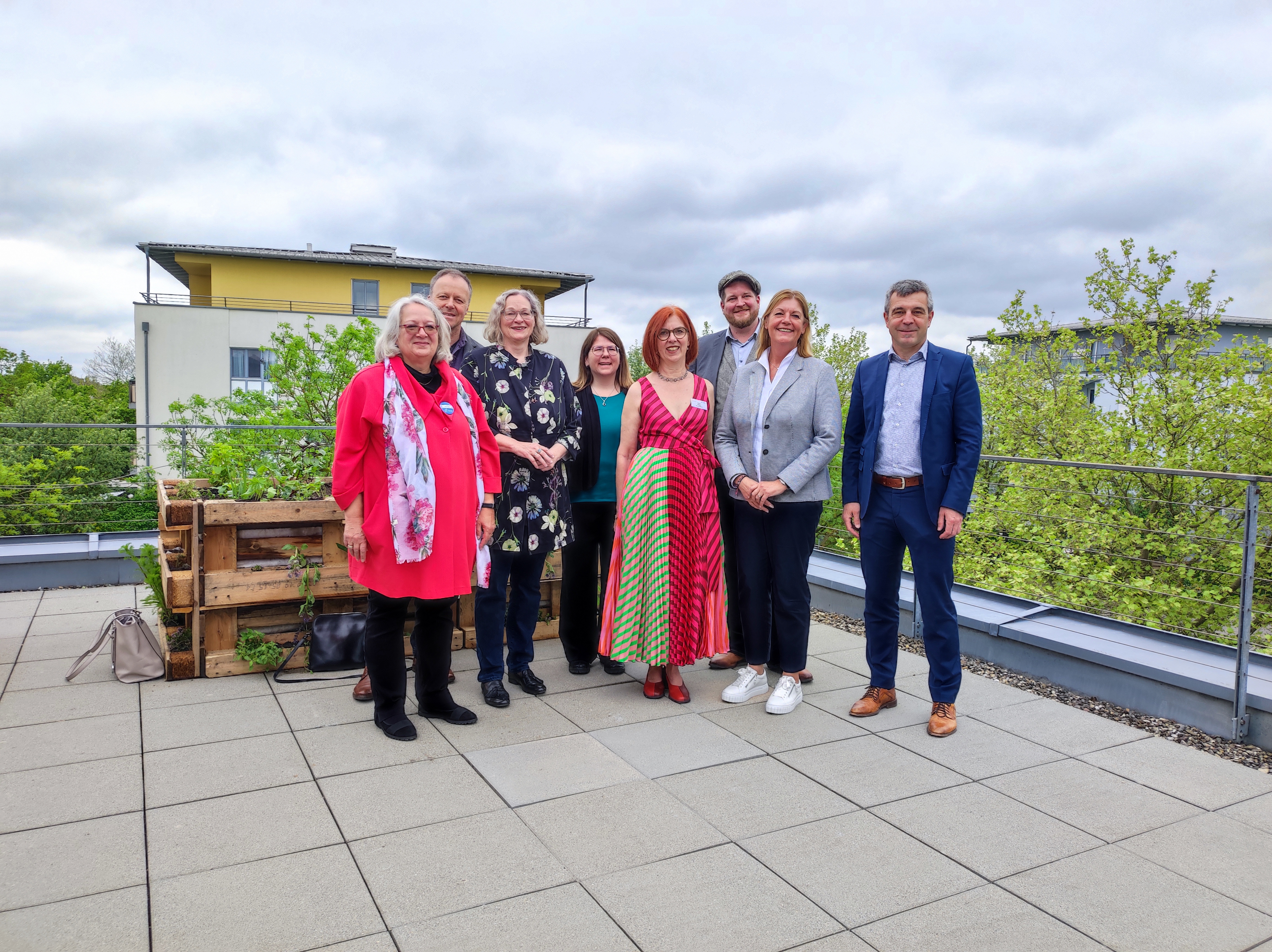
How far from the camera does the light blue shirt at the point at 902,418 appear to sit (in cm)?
350

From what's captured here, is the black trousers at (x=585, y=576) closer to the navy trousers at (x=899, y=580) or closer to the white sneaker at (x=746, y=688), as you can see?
the white sneaker at (x=746, y=688)

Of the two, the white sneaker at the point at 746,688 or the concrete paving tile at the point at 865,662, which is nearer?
the white sneaker at the point at 746,688

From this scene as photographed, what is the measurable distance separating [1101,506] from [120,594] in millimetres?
9025

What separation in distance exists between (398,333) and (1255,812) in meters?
3.54

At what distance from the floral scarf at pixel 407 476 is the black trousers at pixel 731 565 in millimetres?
1441

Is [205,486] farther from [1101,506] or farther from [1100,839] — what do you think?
[1101,506]

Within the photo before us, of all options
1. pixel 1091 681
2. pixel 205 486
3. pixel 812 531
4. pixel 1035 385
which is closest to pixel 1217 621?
pixel 1035 385

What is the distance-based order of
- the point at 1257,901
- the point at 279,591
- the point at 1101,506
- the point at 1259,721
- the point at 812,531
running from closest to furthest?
the point at 1257,901 → the point at 1259,721 → the point at 812,531 → the point at 279,591 → the point at 1101,506

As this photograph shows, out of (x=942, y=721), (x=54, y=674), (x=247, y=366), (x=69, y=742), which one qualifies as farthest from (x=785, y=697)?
(x=247, y=366)

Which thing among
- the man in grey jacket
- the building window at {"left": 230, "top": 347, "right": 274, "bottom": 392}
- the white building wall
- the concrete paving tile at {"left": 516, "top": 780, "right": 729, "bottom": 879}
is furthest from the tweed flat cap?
the building window at {"left": 230, "top": 347, "right": 274, "bottom": 392}

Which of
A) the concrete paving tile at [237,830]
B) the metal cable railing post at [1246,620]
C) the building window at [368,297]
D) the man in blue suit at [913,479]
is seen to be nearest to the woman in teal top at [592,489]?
the man in blue suit at [913,479]

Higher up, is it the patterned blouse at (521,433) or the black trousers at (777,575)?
the patterned blouse at (521,433)

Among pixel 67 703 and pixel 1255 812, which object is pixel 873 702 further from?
pixel 67 703

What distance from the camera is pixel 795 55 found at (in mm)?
5199
